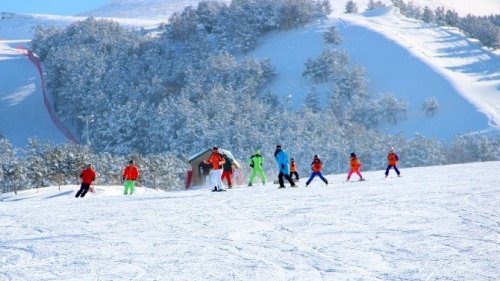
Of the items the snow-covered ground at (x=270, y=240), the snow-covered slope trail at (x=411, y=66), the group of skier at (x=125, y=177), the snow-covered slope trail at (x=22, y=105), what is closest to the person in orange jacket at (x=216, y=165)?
the group of skier at (x=125, y=177)

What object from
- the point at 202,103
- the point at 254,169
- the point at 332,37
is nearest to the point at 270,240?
the point at 254,169

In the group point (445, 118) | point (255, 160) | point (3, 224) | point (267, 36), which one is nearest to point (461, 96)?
point (445, 118)

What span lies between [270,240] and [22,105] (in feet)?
354

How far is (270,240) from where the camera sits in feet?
37.6

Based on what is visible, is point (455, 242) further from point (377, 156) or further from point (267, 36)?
point (267, 36)

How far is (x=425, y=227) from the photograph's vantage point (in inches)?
472

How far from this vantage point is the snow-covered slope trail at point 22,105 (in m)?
105

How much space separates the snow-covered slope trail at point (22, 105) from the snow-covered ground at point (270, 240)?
89.7 m

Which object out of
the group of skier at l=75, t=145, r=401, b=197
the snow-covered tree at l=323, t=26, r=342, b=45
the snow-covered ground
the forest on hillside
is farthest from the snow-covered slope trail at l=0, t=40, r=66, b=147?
the snow-covered ground

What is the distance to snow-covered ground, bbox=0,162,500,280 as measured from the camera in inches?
355

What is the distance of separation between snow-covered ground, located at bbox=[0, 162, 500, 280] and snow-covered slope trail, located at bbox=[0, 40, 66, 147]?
3532 inches

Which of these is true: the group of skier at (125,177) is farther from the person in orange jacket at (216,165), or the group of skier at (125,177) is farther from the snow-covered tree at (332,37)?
the snow-covered tree at (332,37)

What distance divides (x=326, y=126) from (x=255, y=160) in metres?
57.6

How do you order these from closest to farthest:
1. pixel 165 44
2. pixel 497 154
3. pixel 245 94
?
pixel 497 154 → pixel 245 94 → pixel 165 44
